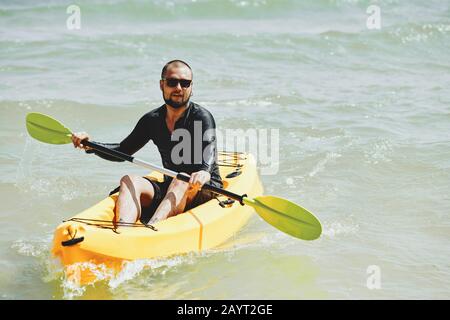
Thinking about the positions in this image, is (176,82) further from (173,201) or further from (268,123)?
(268,123)

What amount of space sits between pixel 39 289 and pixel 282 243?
5.56ft

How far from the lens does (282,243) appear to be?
499 cm

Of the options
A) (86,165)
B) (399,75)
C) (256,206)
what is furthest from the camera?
(399,75)

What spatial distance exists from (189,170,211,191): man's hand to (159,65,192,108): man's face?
1.73 ft

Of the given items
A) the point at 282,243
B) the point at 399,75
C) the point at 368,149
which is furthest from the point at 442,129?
the point at 282,243

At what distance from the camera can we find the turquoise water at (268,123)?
4.50m

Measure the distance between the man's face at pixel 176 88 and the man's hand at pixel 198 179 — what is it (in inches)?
20.8

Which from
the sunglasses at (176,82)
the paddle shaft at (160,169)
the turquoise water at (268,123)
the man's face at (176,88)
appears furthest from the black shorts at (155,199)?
the sunglasses at (176,82)
